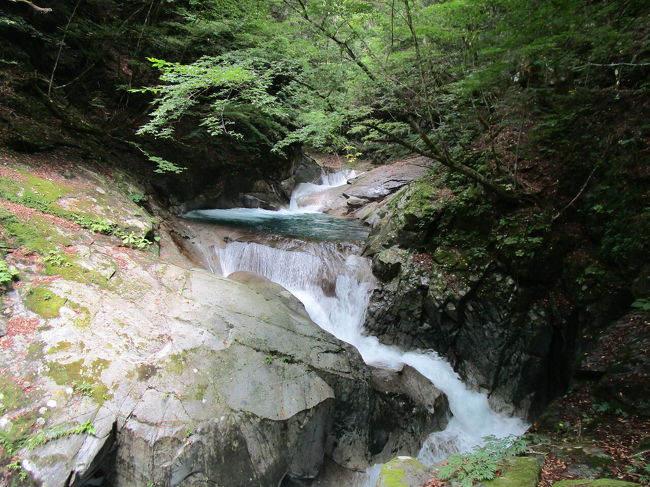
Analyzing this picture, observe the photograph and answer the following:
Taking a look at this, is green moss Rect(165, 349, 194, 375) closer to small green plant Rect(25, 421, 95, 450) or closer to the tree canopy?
small green plant Rect(25, 421, 95, 450)

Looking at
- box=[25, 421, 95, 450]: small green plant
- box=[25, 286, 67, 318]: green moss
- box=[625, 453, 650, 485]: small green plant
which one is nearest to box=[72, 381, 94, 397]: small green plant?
box=[25, 421, 95, 450]: small green plant

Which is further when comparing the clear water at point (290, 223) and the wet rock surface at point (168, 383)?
the clear water at point (290, 223)

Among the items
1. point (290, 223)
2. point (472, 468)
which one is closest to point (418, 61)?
point (472, 468)

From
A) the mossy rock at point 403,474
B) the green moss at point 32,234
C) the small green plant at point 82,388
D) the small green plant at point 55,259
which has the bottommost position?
the small green plant at point 82,388

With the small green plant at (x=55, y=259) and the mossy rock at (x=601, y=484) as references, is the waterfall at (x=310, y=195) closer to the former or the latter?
the small green plant at (x=55, y=259)

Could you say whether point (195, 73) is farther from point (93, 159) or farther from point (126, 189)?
point (93, 159)

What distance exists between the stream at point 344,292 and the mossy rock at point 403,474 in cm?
190

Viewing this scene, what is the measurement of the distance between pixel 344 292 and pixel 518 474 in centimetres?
554

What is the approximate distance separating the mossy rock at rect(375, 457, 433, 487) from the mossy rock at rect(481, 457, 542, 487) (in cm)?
62

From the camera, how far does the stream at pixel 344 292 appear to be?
620 cm

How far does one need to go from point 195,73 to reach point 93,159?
4.92 metres

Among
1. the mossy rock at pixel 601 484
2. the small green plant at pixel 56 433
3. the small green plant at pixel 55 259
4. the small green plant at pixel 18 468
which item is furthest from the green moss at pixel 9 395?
the mossy rock at pixel 601 484

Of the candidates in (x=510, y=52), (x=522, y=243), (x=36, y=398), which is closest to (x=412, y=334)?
(x=522, y=243)

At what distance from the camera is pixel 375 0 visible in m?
5.92
